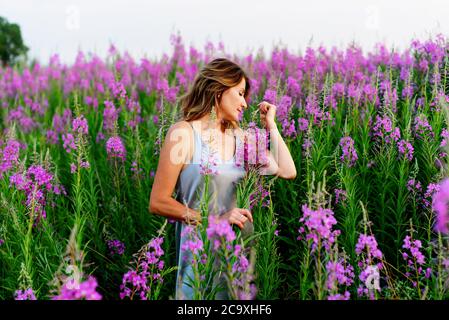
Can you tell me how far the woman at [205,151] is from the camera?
3281 mm

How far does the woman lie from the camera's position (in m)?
3.28

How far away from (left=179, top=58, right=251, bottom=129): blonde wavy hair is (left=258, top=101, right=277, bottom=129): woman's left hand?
0.75 ft

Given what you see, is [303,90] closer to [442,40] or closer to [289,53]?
[442,40]

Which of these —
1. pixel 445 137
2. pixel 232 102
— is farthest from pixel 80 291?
pixel 445 137

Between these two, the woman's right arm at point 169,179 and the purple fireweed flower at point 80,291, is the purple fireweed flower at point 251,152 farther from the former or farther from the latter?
the purple fireweed flower at point 80,291

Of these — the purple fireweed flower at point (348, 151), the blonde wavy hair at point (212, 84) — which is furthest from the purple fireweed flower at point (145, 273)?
the purple fireweed flower at point (348, 151)

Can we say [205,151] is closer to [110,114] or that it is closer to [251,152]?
[251,152]

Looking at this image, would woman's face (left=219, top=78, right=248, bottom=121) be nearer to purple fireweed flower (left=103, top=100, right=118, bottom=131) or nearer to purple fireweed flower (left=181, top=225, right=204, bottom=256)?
purple fireweed flower (left=181, top=225, right=204, bottom=256)

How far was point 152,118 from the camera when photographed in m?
6.11

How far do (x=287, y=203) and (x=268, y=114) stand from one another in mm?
1152

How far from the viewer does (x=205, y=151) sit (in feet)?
11.3

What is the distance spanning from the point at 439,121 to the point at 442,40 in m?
1.89

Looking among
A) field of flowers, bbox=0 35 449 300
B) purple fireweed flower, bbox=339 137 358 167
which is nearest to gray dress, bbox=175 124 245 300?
field of flowers, bbox=0 35 449 300
